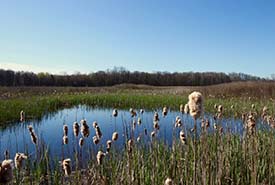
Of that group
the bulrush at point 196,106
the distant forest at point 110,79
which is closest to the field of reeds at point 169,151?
the bulrush at point 196,106

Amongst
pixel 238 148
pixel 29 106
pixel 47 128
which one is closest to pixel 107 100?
pixel 29 106

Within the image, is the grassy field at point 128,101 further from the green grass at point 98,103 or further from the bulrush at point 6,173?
the bulrush at point 6,173

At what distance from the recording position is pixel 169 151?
5078 mm

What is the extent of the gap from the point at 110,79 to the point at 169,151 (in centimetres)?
6763

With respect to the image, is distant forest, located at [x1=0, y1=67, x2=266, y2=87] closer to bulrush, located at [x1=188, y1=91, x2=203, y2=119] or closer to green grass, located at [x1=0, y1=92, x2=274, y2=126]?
green grass, located at [x1=0, y1=92, x2=274, y2=126]

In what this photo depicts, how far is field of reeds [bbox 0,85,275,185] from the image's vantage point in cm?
247

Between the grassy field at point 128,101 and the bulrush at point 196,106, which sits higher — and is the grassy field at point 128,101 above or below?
below

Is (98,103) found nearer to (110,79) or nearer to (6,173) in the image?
(6,173)

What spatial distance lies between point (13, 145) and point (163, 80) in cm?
6860

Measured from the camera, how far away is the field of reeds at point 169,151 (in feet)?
8.12

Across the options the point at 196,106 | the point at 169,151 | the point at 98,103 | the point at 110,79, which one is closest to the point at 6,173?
the point at 196,106

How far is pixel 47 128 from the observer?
32.3 ft

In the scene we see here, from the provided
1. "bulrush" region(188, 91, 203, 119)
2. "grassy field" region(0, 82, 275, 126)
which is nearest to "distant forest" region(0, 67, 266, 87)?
"grassy field" region(0, 82, 275, 126)

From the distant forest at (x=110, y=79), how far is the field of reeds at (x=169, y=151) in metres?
51.1
